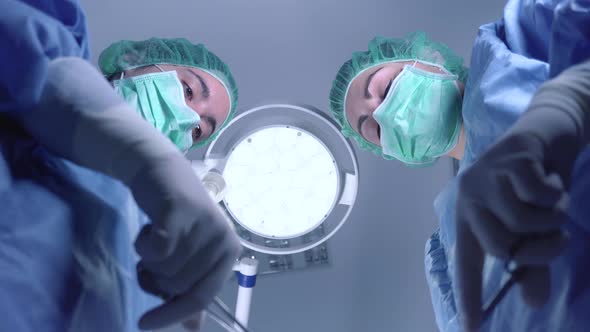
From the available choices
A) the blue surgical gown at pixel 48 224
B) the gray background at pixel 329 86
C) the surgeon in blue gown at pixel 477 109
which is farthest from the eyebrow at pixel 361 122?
the blue surgical gown at pixel 48 224

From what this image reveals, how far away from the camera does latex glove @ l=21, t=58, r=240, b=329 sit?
68cm

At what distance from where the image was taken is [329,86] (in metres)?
1.91

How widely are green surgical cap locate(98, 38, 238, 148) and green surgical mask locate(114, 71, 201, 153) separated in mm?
87

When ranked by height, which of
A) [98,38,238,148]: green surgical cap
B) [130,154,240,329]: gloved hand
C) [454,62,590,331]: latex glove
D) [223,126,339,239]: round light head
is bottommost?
[223,126,339,239]: round light head

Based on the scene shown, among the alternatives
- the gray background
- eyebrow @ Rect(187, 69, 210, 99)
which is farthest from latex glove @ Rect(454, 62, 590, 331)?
the gray background

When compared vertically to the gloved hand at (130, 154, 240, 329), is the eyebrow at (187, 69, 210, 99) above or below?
below

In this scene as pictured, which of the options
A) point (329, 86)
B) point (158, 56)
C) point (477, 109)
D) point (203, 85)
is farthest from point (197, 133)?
point (477, 109)

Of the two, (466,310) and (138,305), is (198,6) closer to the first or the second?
(138,305)

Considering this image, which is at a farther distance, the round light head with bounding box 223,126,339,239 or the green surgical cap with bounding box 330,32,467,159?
the green surgical cap with bounding box 330,32,467,159

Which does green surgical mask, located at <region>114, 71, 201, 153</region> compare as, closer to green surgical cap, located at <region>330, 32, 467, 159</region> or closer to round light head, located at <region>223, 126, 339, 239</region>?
round light head, located at <region>223, 126, 339, 239</region>

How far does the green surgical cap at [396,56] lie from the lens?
1679 millimetres

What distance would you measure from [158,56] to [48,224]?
967mm

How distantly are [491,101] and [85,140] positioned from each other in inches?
31.1

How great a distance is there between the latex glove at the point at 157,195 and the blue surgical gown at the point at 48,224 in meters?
0.07
